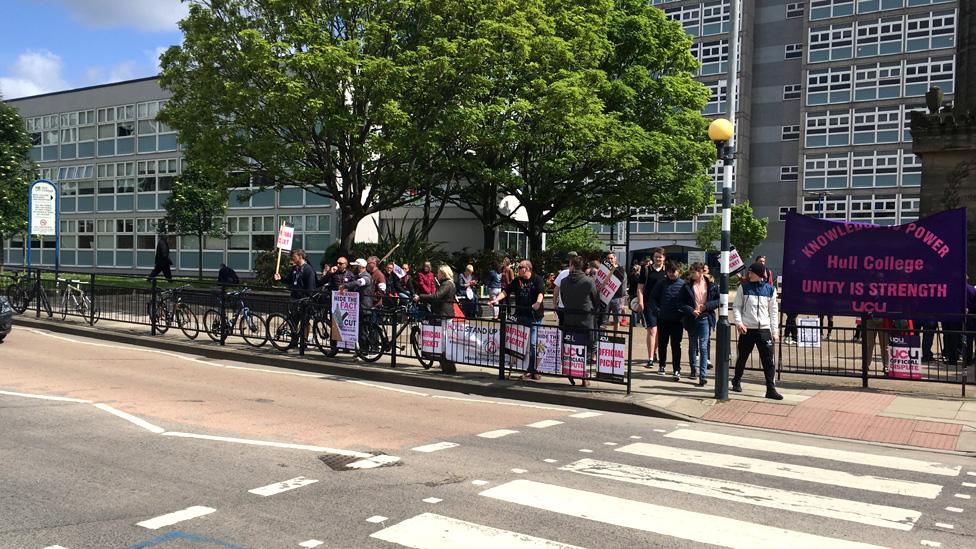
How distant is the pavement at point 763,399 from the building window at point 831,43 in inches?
2170

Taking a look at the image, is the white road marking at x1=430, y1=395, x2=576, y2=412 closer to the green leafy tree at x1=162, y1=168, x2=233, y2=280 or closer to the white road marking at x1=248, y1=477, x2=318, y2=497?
the white road marking at x1=248, y1=477, x2=318, y2=497

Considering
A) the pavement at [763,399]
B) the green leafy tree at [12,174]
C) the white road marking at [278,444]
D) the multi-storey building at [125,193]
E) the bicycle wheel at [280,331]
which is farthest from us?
the multi-storey building at [125,193]

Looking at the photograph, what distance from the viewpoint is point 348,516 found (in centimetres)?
525

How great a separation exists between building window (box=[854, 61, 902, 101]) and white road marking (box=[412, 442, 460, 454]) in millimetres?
60942

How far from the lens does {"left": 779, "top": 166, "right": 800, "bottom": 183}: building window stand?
63.7 metres

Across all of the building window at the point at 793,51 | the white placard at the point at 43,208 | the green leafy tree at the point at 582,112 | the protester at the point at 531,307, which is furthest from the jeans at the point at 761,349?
the building window at the point at 793,51

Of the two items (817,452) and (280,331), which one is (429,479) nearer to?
(817,452)

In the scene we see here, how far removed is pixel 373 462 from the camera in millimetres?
6816

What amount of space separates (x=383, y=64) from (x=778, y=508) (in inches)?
687

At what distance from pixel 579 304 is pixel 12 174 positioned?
3569 centimetres

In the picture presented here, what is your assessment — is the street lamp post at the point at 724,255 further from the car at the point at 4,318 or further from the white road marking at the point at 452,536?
the car at the point at 4,318

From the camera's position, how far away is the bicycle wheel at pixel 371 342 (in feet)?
44.6

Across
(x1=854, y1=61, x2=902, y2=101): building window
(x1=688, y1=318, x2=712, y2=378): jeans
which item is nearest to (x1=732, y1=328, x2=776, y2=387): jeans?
(x1=688, y1=318, x2=712, y2=378): jeans

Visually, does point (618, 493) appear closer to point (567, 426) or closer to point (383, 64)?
point (567, 426)
